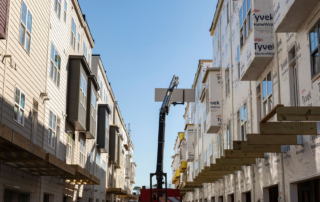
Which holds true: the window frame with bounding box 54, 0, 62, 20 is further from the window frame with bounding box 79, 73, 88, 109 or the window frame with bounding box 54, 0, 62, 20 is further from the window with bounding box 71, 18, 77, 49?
Result: the window frame with bounding box 79, 73, 88, 109

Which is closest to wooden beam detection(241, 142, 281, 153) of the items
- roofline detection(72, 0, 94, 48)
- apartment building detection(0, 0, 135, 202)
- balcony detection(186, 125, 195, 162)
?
apartment building detection(0, 0, 135, 202)

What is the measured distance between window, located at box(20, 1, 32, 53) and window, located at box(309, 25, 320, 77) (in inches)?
391

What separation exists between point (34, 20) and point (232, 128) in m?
11.0

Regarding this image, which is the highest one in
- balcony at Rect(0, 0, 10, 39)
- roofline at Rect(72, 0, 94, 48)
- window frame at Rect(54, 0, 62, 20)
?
roofline at Rect(72, 0, 94, 48)

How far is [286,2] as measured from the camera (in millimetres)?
10273

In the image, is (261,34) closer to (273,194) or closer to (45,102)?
(273,194)

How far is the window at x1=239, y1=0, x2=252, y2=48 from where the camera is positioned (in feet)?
50.5

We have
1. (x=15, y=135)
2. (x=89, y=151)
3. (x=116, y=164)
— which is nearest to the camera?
(x=15, y=135)

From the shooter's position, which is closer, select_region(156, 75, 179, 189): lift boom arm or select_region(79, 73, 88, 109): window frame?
select_region(79, 73, 88, 109): window frame

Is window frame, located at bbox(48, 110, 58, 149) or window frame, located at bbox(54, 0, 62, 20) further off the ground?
window frame, located at bbox(54, 0, 62, 20)

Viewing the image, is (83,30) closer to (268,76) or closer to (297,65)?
(268,76)

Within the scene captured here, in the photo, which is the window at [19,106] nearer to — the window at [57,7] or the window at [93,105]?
the window at [57,7]

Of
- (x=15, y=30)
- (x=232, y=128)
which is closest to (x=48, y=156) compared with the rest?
(x=15, y=30)

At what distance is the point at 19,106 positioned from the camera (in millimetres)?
14312
